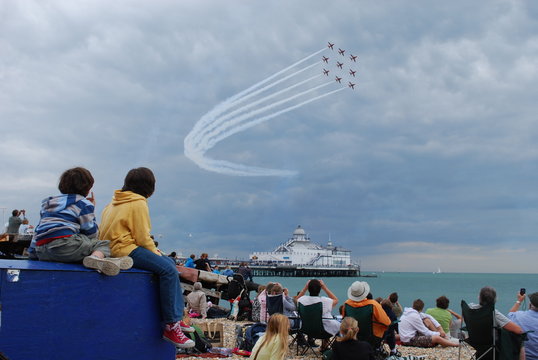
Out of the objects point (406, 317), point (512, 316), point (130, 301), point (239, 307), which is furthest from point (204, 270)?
point (130, 301)

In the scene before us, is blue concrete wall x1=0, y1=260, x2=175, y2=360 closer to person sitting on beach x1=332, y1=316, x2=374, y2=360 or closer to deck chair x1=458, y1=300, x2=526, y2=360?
person sitting on beach x1=332, y1=316, x2=374, y2=360

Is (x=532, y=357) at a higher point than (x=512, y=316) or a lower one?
lower

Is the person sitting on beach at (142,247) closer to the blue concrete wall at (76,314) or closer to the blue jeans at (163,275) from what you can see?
the blue jeans at (163,275)

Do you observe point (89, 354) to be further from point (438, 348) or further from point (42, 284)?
point (438, 348)

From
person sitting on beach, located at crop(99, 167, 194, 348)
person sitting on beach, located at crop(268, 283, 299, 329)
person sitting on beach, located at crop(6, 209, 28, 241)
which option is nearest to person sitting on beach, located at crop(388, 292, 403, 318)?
person sitting on beach, located at crop(268, 283, 299, 329)

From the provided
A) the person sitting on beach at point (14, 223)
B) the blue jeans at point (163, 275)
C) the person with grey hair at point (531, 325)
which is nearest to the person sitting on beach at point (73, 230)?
the blue jeans at point (163, 275)

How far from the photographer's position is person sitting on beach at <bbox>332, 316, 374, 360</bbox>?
261 inches

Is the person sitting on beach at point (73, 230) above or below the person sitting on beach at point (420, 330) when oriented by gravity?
above

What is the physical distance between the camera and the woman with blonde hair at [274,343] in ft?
20.5

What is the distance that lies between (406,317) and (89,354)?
331 inches

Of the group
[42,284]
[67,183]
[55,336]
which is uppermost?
[67,183]

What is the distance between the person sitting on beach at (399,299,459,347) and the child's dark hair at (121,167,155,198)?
307 inches

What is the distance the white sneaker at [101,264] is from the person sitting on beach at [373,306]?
4.63 metres

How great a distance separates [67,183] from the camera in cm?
462
